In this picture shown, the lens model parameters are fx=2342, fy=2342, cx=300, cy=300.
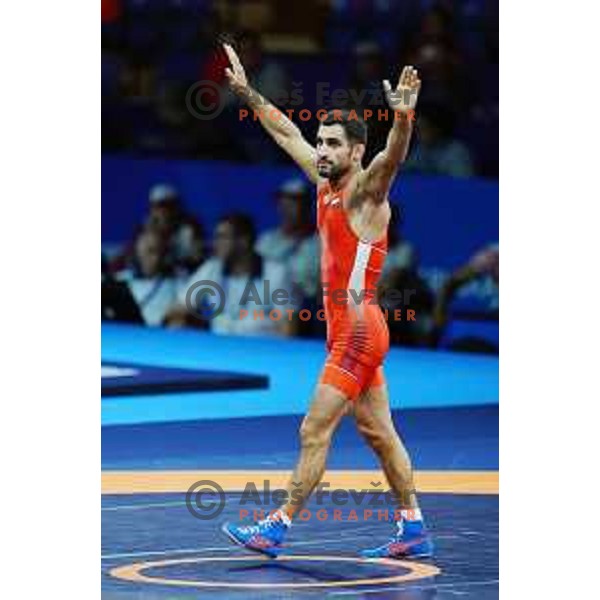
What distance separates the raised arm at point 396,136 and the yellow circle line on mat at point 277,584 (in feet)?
5.51

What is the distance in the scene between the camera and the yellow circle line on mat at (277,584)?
10.1 meters

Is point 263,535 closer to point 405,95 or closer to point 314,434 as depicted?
point 314,434

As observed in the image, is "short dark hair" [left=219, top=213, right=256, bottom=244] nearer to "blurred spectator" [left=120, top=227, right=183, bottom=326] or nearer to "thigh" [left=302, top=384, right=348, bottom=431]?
"blurred spectator" [left=120, top=227, right=183, bottom=326]

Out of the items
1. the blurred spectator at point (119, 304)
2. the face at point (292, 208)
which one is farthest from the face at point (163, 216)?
Result: the face at point (292, 208)

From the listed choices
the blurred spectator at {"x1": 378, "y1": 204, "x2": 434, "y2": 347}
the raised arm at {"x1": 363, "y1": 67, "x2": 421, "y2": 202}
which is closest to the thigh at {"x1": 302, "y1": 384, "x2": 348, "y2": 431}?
the raised arm at {"x1": 363, "y1": 67, "x2": 421, "y2": 202}

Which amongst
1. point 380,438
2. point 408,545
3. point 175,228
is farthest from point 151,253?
point 380,438

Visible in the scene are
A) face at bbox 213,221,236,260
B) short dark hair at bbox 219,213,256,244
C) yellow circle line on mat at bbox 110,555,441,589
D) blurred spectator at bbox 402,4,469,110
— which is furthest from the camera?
blurred spectator at bbox 402,4,469,110

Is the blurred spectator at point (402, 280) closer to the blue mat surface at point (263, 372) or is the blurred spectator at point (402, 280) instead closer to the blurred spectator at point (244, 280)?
the blue mat surface at point (263, 372)

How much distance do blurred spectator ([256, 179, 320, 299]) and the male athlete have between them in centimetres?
848

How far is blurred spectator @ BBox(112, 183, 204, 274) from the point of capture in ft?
66.4

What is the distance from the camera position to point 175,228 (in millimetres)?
20531
